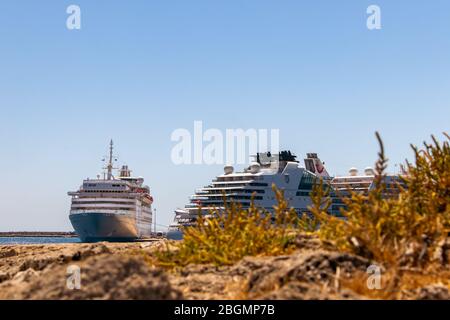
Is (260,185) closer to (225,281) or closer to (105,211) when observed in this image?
(105,211)

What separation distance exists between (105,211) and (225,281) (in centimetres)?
10426

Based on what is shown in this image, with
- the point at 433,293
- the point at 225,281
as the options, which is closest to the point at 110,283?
the point at 225,281

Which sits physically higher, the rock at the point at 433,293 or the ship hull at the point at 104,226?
the rock at the point at 433,293

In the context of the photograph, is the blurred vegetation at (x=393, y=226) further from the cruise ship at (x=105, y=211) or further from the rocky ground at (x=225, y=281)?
the cruise ship at (x=105, y=211)

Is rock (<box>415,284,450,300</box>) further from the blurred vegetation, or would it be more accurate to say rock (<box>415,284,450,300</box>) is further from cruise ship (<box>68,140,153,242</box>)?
cruise ship (<box>68,140,153,242</box>)

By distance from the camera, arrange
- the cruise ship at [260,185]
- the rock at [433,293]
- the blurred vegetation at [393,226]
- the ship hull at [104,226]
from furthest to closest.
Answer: the ship hull at [104,226], the cruise ship at [260,185], the blurred vegetation at [393,226], the rock at [433,293]

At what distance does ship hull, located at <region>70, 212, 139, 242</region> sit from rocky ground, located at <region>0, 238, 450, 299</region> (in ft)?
335

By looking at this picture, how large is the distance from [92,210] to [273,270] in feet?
345

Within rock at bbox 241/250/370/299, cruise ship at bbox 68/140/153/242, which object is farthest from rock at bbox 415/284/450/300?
cruise ship at bbox 68/140/153/242

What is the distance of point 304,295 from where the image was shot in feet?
18.0

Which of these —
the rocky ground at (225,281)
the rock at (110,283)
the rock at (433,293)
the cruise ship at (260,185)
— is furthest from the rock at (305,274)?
the cruise ship at (260,185)

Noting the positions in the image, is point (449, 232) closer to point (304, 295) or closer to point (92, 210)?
point (304, 295)

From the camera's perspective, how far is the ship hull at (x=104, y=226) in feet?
351
